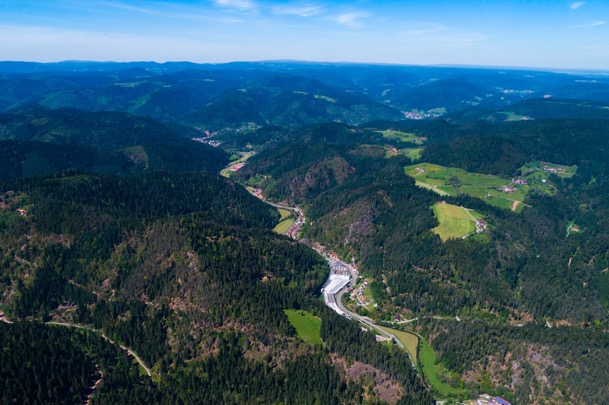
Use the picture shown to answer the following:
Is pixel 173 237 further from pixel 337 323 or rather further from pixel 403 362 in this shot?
pixel 403 362

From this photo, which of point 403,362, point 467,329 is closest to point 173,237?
point 403,362

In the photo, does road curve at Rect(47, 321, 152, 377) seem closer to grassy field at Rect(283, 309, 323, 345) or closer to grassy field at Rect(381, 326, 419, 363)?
grassy field at Rect(283, 309, 323, 345)

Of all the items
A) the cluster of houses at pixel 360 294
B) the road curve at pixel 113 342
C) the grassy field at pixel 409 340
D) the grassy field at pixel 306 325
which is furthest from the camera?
the cluster of houses at pixel 360 294

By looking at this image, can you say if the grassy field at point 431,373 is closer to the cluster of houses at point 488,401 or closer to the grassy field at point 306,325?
the cluster of houses at point 488,401

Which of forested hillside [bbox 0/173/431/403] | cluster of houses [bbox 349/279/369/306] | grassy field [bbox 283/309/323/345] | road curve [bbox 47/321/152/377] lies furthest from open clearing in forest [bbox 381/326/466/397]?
road curve [bbox 47/321/152/377]

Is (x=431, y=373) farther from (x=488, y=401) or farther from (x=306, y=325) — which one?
(x=306, y=325)

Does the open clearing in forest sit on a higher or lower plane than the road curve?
lower

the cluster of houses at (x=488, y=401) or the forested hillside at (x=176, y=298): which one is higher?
the forested hillside at (x=176, y=298)

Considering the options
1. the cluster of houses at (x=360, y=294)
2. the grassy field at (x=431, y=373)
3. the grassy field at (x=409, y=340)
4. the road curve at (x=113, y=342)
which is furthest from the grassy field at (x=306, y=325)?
the road curve at (x=113, y=342)
